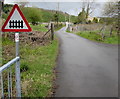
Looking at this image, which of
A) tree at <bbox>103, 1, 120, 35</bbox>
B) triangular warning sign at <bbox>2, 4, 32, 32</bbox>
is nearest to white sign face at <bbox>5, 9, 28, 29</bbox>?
triangular warning sign at <bbox>2, 4, 32, 32</bbox>

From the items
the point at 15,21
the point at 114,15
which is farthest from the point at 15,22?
the point at 114,15

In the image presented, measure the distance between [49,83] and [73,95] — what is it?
0.98 metres

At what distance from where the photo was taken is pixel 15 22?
9.46 feet

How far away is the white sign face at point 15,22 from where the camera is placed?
288 centimetres

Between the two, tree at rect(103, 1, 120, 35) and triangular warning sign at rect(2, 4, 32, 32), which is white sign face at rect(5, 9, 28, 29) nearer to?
triangular warning sign at rect(2, 4, 32, 32)

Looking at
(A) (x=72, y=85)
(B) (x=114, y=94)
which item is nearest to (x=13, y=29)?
(A) (x=72, y=85)

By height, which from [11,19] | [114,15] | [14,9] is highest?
[114,15]

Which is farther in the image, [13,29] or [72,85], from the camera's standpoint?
[72,85]

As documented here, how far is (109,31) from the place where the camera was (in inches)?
781

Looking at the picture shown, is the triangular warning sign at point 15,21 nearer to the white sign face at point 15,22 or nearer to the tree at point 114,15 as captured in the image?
the white sign face at point 15,22

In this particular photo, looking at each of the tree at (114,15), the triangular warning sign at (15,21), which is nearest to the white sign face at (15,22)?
the triangular warning sign at (15,21)

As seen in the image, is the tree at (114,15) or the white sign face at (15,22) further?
the tree at (114,15)

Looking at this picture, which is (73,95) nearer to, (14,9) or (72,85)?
(72,85)

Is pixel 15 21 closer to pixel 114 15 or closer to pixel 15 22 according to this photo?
pixel 15 22
